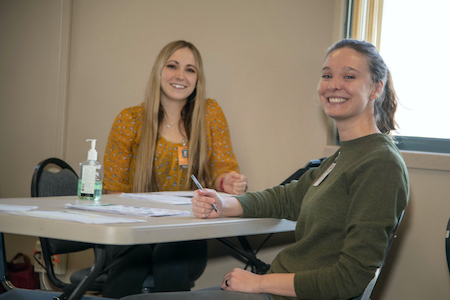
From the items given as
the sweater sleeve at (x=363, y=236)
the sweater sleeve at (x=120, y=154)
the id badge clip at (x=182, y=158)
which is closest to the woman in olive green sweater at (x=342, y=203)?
the sweater sleeve at (x=363, y=236)

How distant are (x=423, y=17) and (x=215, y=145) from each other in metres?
1.30

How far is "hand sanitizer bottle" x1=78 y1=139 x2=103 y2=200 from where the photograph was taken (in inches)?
61.6

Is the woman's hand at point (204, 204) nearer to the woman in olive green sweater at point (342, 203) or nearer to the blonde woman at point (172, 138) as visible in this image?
the woman in olive green sweater at point (342, 203)

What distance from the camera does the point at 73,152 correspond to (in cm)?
340

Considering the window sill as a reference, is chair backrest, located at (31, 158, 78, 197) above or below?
below

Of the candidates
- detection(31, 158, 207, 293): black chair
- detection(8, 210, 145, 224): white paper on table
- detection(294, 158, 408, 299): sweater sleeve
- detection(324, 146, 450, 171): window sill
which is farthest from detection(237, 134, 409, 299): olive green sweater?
detection(324, 146, 450, 171): window sill

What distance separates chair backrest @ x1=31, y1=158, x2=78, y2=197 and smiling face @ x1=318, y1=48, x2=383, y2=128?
1245 mm

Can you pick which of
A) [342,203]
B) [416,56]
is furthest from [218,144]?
[342,203]

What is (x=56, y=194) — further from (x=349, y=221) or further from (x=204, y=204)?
(x=349, y=221)

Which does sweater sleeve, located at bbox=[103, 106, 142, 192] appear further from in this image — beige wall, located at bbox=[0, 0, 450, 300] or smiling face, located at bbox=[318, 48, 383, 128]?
smiling face, located at bbox=[318, 48, 383, 128]

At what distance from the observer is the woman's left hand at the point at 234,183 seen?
7.12 ft

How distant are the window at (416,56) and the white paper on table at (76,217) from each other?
5.45 feet

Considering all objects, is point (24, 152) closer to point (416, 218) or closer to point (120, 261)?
point (120, 261)

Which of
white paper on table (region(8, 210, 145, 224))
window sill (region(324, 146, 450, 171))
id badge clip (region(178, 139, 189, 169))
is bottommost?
white paper on table (region(8, 210, 145, 224))
